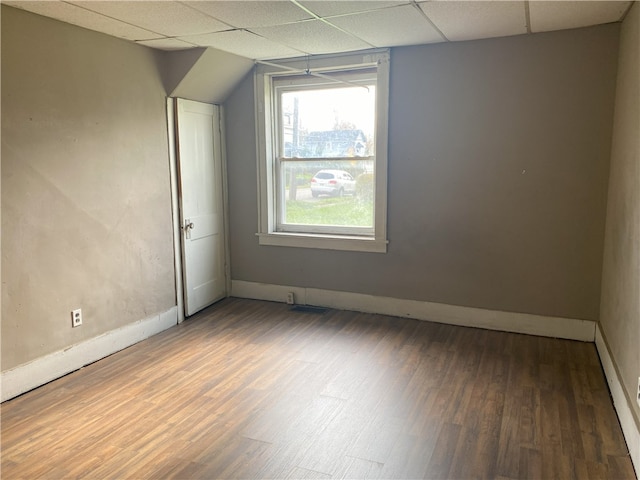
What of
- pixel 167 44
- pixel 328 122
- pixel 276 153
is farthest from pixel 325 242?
pixel 167 44

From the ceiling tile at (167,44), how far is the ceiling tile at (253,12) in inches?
27.0

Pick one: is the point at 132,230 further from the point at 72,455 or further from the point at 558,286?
the point at 558,286

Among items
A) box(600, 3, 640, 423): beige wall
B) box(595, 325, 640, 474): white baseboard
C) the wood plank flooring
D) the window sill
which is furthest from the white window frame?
box(595, 325, 640, 474): white baseboard

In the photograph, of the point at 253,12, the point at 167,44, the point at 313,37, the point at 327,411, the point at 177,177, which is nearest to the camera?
the point at 327,411

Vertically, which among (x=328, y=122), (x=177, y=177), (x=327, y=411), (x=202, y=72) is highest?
(x=202, y=72)

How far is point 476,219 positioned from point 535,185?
53 cm

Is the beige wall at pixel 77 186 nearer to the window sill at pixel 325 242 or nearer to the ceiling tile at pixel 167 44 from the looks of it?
the ceiling tile at pixel 167 44

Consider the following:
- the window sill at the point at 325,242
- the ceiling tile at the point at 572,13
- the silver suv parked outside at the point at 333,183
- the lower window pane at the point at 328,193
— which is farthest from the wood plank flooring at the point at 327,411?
the ceiling tile at the point at 572,13

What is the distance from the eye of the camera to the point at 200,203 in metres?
4.67

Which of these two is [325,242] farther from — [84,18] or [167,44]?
[84,18]

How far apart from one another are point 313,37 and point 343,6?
81 centimetres

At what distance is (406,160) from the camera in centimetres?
428

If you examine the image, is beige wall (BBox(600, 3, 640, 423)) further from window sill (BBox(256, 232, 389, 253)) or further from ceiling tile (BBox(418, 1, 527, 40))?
window sill (BBox(256, 232, 389, 253))

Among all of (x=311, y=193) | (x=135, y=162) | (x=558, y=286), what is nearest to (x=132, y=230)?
(x=135, y=162)
